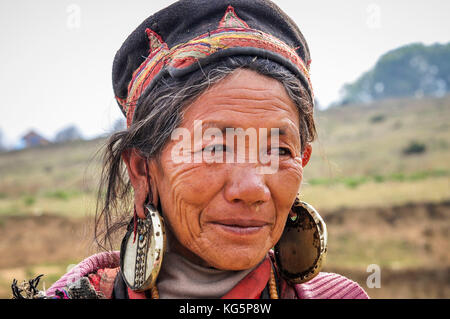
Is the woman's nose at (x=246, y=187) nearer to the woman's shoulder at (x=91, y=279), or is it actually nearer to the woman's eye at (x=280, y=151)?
the woman's eye at (x=280, y=151)

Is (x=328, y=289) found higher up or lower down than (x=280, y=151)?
lower down

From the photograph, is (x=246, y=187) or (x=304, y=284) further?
(x=304, y=284)

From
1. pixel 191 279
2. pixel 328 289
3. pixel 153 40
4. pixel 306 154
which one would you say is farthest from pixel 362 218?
pixel 153 40

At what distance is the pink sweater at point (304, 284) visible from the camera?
6.82 ft

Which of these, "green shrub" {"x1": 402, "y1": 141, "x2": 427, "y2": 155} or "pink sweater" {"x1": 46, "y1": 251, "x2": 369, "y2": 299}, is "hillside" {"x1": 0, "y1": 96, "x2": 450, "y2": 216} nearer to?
"green shrub" {"x1": 402, "y1": 141, "x2": 427, "y2": 155}

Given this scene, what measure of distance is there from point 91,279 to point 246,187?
0.95 m

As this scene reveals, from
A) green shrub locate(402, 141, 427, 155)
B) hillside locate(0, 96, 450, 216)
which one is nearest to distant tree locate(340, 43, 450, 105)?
hillside locate(0, 96, 450, 216)

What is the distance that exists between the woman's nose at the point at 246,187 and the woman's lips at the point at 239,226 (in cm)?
8

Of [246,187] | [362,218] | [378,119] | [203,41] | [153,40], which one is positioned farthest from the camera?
[378,119]

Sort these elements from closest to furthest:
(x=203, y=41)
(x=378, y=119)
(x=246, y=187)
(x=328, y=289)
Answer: (x=246, y=187), (x=203, y=41), (x=328, y=289), (x=378, y=119)

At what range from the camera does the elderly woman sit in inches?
67.1

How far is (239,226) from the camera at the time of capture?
1.70 meters

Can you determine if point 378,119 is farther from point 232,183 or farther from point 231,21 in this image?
point 232,183

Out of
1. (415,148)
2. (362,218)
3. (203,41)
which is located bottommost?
(362,218)
